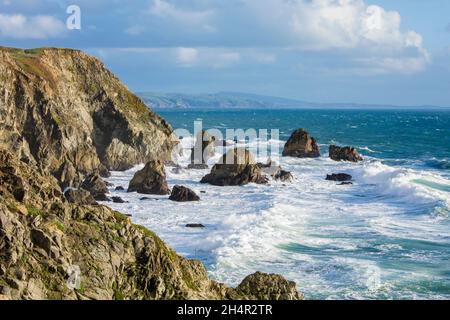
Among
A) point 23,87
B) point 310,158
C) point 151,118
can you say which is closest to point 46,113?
point 23,87

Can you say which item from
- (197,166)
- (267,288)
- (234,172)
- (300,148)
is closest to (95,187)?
(234,172)

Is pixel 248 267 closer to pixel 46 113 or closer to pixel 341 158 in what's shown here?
pixel 46 113

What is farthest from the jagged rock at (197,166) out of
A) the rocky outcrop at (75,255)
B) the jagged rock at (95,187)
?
the rocky outcrop at (75,255)

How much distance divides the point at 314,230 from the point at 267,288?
22.0m

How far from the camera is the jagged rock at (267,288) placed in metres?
21.2

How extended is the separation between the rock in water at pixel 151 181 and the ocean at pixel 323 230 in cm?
147

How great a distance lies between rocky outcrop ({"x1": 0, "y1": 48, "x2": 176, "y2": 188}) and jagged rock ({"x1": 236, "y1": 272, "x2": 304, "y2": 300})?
31209 millimetres

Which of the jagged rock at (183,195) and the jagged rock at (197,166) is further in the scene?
the jagged rock at (197,166)

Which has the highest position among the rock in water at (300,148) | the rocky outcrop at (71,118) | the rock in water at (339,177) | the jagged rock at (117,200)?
the rocky outcrop at (71,118)

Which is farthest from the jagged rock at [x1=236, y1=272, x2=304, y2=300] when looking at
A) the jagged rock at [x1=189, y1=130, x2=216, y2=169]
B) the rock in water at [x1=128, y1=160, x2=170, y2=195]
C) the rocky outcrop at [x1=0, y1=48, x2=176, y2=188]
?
the jagged rock at [x1=189, y1=130, x2=216, y2=169]

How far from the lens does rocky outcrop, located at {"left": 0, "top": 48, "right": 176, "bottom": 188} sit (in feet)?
189

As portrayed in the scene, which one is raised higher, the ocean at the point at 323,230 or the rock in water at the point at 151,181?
the rock in water at the point at 151,181

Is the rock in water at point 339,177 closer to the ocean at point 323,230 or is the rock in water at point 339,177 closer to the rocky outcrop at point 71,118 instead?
the ocean at point 323,230
